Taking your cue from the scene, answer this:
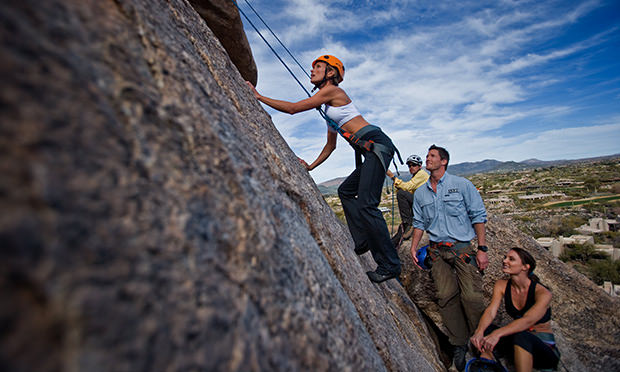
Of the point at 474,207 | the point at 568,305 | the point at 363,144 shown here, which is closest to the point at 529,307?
the point at 474,207

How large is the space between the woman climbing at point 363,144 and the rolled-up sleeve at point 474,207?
225 centimetres

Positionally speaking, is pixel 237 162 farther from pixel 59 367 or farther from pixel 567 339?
pixel 567 339

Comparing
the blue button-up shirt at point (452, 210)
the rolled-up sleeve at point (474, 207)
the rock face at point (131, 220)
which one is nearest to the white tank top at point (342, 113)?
the rock face at point (131, 220)

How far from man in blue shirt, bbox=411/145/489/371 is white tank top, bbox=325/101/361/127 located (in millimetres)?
2897

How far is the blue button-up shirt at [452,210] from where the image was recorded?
5137mm

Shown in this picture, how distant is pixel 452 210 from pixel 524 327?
2.18m

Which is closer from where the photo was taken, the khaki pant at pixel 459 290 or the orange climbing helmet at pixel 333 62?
the orange climbing helmet at pixel 333 62

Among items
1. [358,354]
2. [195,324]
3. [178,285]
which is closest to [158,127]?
[178,285]

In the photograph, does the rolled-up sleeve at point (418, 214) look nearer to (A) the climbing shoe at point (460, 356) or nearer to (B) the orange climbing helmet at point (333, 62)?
(A) the climbing shoe at point (460, 356)

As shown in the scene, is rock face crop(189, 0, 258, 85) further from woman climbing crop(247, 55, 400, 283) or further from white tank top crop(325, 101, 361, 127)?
white tank top crop(325, 101, 361, 127)

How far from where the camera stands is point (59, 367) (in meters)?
0.67

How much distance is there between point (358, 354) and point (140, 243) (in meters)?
1.72

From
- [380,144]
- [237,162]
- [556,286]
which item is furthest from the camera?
[556,286]

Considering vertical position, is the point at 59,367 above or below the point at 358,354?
above
